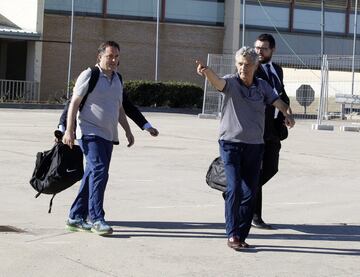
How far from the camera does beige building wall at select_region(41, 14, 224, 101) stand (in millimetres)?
37156

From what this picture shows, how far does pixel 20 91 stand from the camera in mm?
36125

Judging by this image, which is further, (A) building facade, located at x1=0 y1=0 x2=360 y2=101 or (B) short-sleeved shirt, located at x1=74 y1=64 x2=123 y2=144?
(A) building facade, located at x1=0 y1=0 x2=360 y2=101

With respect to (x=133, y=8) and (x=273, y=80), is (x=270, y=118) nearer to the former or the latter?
(x=273, y=80)

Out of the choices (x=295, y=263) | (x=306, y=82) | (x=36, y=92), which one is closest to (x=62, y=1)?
(x=36, y=92)

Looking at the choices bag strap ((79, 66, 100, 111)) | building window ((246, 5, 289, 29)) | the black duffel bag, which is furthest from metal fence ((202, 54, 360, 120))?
bag strap ((79, 66, 100, 111))

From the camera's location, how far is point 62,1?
37094 mm

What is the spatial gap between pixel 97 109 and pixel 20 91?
95.6 feet

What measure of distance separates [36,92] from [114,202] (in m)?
27.4

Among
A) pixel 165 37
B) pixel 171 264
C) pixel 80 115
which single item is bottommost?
pixel 171 264

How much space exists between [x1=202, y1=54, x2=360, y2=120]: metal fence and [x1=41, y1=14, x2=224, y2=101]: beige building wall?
21.1ft

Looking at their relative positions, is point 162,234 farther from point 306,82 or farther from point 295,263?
point 306,82

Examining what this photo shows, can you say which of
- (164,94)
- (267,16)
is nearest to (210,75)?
(164,94)

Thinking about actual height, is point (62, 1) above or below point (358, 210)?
above

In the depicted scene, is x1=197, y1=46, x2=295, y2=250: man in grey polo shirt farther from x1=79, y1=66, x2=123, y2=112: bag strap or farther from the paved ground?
x1=79, y1=66, x2=123, y2=112: bag strap
